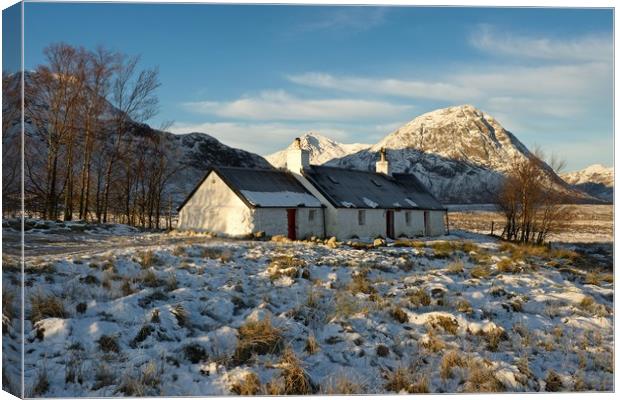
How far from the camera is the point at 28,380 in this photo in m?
5.92

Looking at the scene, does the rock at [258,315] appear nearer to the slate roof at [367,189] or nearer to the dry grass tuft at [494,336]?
the dry grass tuft at [494,336]

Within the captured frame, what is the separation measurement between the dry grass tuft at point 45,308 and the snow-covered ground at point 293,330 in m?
0.02

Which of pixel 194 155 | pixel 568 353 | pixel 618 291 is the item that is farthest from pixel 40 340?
pixel 194 155

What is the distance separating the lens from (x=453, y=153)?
535ft

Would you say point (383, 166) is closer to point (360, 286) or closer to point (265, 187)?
point (265, 187)

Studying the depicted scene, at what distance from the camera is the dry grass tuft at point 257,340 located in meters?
7.08

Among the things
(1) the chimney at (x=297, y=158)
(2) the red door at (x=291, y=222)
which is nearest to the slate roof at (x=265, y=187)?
(2) the red door at (x=291, y=222)

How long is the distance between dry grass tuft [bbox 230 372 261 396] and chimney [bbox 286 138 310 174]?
833 inches

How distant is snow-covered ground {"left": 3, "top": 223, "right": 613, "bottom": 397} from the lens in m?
6.31

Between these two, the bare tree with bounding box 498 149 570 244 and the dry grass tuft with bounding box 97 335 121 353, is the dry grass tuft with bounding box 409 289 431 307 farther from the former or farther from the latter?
the bare tree with bounding box 498 149 570 244

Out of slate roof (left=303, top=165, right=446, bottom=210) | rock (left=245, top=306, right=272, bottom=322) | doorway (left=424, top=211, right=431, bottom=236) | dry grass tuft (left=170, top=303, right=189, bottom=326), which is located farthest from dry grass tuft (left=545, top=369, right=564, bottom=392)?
doorway (left=424, top=211, right=431, bottom=236)

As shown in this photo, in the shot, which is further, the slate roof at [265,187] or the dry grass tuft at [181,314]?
the slate roof at [265,187]

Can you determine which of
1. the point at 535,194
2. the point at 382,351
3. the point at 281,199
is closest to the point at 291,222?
the point at 281,199

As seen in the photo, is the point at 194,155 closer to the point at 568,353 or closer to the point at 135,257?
the point at 135,257
